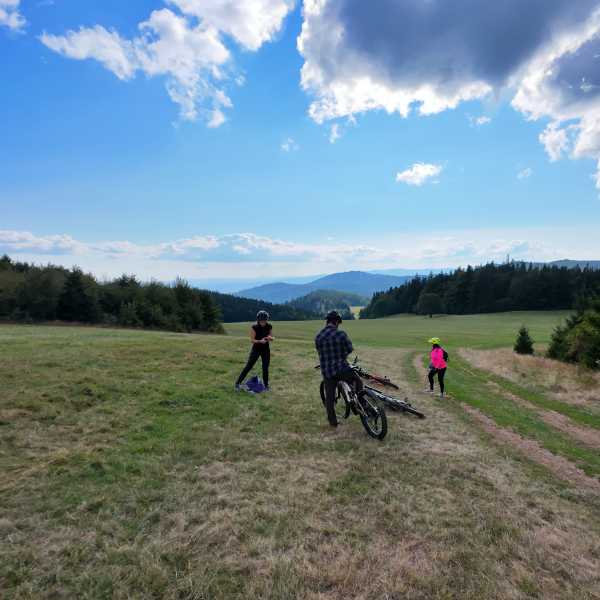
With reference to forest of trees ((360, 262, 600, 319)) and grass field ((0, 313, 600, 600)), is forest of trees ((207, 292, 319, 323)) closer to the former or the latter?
forest of trees ((360, 262, 600, 319))

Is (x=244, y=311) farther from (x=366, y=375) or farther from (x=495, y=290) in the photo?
(x=366, y=375)

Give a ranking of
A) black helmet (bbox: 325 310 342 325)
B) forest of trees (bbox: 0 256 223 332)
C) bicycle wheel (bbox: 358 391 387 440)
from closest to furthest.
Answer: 1. bicycle wheel (bbox: 358 391 387 440)
2. black helmet (bbox: 325 310 342 325)
3. forest of trees (bbox: 0 256 223 332)

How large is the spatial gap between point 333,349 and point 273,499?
12.6 ft

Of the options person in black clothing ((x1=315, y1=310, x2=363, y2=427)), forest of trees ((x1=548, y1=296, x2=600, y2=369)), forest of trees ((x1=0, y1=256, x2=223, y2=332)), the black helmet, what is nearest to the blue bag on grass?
person in black clothing ((x1=315, y1=310, x2=363, y2=427))

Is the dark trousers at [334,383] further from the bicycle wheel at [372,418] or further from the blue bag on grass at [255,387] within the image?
the blue bag on grass at [255,387]

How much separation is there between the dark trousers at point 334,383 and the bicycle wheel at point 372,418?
1.02ft

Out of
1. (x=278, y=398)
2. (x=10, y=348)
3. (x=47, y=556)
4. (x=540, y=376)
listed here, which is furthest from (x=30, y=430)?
(x=540, y=376)

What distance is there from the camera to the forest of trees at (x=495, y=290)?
9888 cm

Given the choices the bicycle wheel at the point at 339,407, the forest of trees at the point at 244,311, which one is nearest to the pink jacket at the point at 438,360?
the bicycle wheel at the point at 339,407

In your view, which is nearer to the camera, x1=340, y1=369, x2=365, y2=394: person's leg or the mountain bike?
the mountain bike

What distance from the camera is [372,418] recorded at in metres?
8.64

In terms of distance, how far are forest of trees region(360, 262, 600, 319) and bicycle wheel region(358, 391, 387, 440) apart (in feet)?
340

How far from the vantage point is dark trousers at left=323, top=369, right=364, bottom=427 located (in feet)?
28.9

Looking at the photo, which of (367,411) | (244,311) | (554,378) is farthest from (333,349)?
(244,311)
